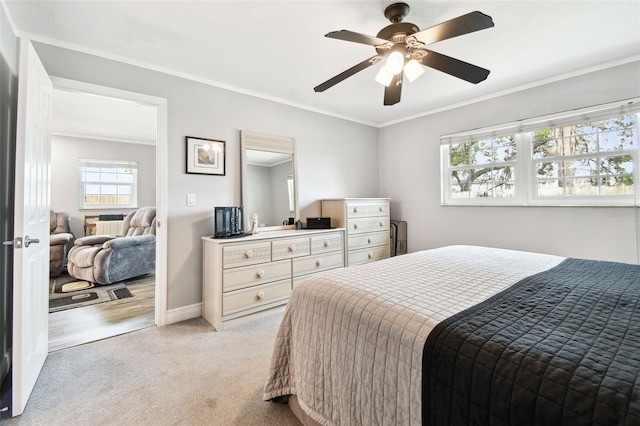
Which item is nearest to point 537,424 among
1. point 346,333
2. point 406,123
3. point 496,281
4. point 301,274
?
point 346,333

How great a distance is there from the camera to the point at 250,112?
126 inches

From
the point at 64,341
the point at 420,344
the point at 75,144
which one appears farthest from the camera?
the point at 75,144

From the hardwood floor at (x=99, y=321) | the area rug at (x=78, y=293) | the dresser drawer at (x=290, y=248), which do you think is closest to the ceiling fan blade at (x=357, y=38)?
the dresser drawer at (x=290, y=248)

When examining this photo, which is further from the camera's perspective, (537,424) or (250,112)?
(250,112)

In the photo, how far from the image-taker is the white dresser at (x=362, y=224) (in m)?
3.55

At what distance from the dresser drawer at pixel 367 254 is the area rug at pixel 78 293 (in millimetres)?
2783

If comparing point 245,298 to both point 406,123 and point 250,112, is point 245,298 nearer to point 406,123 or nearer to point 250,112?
point 250,112

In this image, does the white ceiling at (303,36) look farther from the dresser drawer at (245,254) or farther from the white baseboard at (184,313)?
the white baseboard at (184,313)

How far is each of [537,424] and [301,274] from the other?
2.53 metres

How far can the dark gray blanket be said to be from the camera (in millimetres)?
614

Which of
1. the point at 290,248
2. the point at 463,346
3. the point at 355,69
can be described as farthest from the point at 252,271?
the point at 463,346

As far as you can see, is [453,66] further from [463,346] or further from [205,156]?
[205,156]

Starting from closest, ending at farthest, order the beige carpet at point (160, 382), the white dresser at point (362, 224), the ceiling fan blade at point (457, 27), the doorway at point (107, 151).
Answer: the ceiling fan blade at point (457, 27) → the beige carpet at point (160, 382) → the doorway at point (107, 151) → the white dresser at point (362, 224)

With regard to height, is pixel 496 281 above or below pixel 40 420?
above
